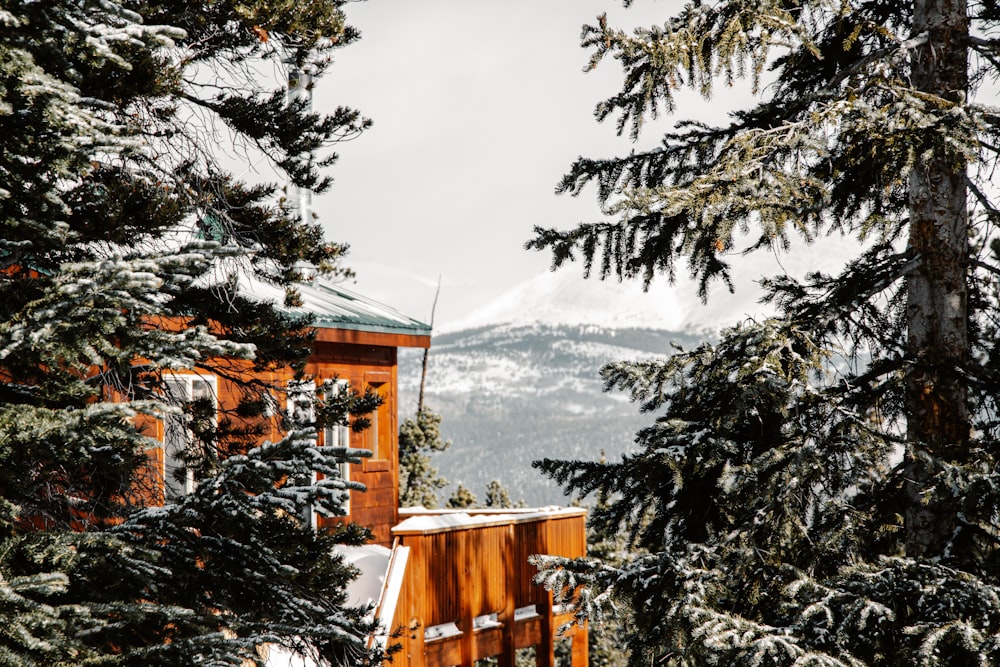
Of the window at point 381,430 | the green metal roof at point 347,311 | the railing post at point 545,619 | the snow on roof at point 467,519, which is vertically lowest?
the railing post at point 545,619

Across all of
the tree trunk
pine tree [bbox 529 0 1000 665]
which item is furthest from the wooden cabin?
the tree trunk

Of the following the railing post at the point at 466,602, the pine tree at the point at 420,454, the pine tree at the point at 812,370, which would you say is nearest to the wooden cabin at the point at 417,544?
the railing post at the point at 466,602

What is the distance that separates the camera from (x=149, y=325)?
5.95 metres

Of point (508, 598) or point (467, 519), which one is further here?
point (508, 598)

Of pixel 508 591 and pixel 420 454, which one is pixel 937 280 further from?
pixel 420 454

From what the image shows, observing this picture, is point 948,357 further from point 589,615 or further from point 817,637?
point 589,615

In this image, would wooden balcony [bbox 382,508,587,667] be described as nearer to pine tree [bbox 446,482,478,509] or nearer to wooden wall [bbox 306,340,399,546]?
wooden wall [bbox 306,340,399,546]

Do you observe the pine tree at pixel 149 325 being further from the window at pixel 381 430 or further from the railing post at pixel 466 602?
the window at pixel 381 430

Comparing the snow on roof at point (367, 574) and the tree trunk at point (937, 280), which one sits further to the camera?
the snow on roof at point (367, 574)

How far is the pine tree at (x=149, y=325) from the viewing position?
14.8ft

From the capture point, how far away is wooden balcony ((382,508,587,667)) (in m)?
10.0

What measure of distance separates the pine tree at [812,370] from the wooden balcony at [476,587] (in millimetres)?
2954

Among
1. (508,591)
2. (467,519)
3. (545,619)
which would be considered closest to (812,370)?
(467,519)

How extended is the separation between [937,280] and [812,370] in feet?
3.69
